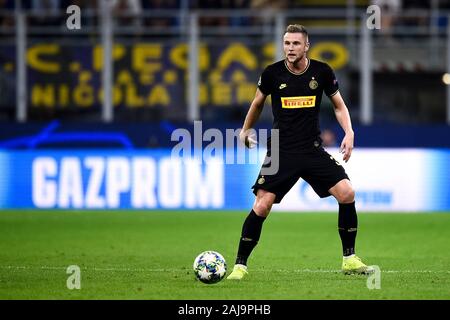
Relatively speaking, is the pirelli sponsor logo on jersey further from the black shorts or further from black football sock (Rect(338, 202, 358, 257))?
black football sock (Rect(338, 202, 358, 257))

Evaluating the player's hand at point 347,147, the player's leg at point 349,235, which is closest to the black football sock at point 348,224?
the player's leg at point 349,235

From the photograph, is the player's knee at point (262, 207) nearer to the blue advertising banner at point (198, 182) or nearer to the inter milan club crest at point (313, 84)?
the inter milan club crest at point (313, 84)

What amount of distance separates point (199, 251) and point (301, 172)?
3.05 meters

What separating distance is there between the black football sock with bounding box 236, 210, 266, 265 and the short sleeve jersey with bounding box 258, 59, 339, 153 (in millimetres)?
674

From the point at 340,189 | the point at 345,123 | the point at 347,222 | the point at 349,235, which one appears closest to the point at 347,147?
the point at 345,123

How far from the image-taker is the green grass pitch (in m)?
9.02

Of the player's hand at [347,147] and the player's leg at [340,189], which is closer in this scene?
the player's hand at [347,147]

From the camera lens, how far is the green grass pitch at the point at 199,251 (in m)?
9.02

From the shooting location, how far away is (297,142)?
9906 millimetres

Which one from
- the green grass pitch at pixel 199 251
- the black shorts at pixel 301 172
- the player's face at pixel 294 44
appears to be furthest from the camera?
the black shorts at pixel 301 172

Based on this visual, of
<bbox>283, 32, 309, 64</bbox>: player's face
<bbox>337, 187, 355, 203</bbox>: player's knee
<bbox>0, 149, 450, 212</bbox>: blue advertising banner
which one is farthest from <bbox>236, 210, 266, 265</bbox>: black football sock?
<bbox>0, 149, 450, 212</bbox>: blue advertising banner

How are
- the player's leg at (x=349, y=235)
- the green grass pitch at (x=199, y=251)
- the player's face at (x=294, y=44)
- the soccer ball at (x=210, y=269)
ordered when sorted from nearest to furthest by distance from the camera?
the green grass pitch at (x=199, y=251) → the soccer ball at (x=210, y=269) → the player's face at (x=294, y=44) → the player's leg at (x=349, y=235)

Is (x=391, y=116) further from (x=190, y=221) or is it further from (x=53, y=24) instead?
(x=53, y=24)
